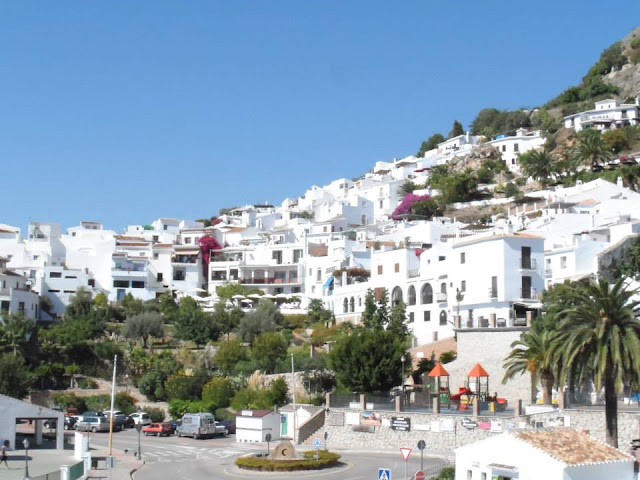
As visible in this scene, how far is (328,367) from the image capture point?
60.4m

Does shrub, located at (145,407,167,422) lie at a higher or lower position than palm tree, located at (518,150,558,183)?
lower

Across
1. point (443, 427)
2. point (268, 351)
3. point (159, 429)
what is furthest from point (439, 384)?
point (268, 351)

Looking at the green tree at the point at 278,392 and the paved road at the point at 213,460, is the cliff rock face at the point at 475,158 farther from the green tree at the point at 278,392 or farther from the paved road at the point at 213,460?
the paved road at the point at 213,460

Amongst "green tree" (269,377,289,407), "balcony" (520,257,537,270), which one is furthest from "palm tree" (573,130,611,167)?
"green tree" (269,377,289,407)

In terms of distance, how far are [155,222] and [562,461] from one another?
4087 inches

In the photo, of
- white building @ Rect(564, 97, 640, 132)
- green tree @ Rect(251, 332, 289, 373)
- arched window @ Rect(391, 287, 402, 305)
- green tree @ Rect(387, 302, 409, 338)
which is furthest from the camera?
white building @ Rect(564, 97, 640, 132)

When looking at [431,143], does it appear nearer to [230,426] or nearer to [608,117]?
[608,117]

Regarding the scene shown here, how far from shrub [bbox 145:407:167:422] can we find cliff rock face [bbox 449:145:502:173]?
75.9m

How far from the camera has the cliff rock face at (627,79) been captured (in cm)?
15812

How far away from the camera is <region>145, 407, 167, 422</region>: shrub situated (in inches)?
2426

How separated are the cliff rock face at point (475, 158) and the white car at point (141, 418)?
7847 cm

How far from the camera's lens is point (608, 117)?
13338 cm

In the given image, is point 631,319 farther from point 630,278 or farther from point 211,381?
point 211,381

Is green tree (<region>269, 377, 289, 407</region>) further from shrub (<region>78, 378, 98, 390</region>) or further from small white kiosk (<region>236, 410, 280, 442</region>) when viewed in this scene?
shrub (<region>78, 378, 98, 390</region>)
